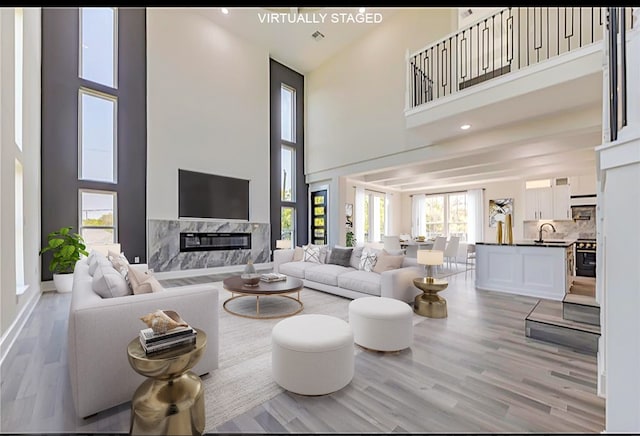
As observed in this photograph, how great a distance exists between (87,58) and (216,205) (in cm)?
382

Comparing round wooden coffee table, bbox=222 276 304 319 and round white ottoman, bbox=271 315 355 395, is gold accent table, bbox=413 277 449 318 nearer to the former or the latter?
round wooden coffee table, bbox=222 276 304 319

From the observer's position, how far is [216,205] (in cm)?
716

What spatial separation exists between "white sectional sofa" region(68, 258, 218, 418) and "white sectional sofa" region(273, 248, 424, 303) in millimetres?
2669

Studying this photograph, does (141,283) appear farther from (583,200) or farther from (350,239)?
(583,200)

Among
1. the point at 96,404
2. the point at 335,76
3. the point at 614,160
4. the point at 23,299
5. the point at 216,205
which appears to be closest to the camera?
the point at 614,160

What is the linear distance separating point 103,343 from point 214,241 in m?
5.54

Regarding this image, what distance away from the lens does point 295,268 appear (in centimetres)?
532

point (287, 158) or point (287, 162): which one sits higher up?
point (287, 158)

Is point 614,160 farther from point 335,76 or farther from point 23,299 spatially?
point 335,76

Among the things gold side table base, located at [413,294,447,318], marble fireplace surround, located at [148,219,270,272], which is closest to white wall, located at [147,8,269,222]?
marble fireplace surround, located at [148,219,270,272]

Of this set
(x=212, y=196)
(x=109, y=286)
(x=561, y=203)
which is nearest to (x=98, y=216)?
(x=212, y=196)

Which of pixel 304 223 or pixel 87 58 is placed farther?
pixel 304 223

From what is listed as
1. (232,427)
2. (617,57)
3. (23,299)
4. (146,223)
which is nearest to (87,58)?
(146,223)

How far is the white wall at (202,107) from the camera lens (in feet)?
20.6
